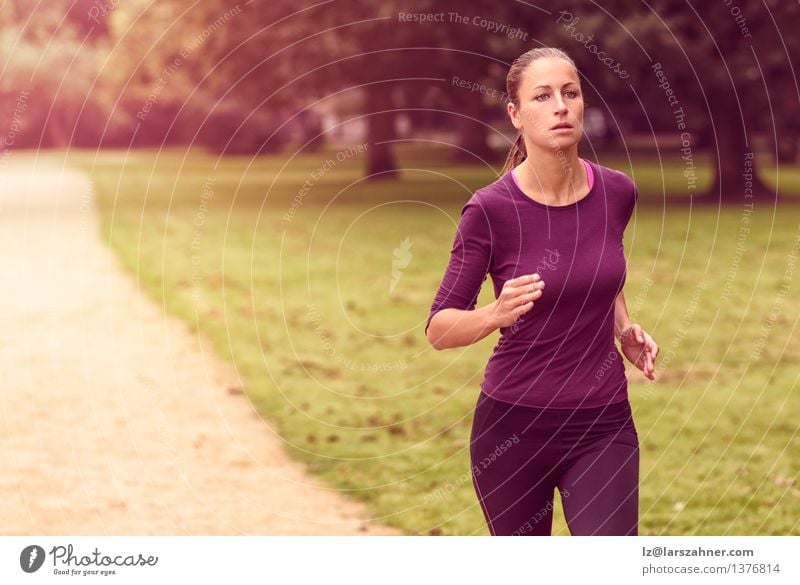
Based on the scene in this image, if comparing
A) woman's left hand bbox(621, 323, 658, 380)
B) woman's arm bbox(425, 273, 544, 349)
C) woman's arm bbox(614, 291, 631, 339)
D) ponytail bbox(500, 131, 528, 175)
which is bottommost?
woman's left hand bbox(621, 323, 658, 380)

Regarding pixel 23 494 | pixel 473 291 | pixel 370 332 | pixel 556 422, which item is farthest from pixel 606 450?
pixel 370 332

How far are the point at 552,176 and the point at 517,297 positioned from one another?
1.73 ft

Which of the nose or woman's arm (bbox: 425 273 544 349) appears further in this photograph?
the nose

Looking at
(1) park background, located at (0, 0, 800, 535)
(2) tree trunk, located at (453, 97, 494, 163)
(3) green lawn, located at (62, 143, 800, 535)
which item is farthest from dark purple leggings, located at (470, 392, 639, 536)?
(2) tree trunk, located at (453, 97, 494, 163)

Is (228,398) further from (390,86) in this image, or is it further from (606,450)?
(390,86)

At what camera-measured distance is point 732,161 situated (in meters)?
29.0

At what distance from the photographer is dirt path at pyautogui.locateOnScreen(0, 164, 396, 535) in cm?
730

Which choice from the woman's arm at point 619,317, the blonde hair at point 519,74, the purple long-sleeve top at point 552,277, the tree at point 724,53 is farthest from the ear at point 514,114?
the tree at point 724,53

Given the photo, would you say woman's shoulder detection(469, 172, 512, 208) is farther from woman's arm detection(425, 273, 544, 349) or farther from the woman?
woman's arm detection(425, 273, 544, 349)

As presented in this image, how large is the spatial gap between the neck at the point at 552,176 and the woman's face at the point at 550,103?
4 centimetres

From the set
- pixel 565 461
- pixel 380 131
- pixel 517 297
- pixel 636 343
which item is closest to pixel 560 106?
pixel 517 297

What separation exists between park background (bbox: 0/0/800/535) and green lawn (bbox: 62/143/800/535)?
39mm

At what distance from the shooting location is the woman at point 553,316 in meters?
3.90

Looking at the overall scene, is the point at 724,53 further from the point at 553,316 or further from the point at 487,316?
the point at 487,316
